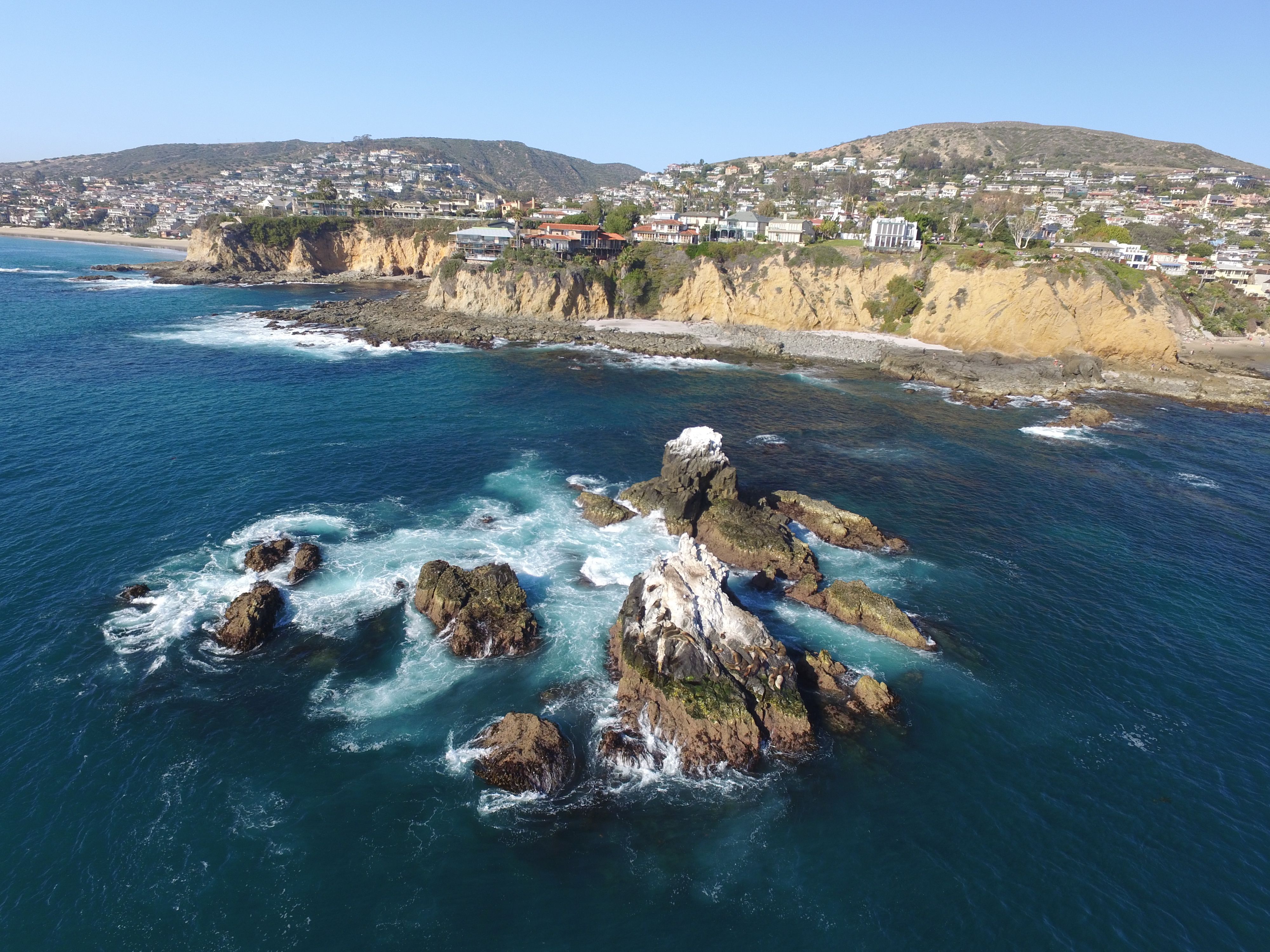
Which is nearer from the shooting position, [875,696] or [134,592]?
[875,696]

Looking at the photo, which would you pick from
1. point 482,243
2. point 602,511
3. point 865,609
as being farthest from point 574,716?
point 482,243

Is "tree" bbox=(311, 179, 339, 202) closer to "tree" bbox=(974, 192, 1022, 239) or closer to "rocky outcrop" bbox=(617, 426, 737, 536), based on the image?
"tree" bbox=(974, 192, 1022, 239)

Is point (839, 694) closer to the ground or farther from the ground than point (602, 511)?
closer to the ground

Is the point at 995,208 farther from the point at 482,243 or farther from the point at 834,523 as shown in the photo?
the point at 834,523

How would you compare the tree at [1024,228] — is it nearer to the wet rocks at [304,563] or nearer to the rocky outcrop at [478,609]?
the rocky outcrop at [478,609]

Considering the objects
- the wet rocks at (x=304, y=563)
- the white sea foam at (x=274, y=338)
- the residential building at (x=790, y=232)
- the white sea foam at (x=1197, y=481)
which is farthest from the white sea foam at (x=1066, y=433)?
the white sea foam at (x=274, y=338)

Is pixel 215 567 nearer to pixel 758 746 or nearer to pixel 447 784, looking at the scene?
pixel 447 784
